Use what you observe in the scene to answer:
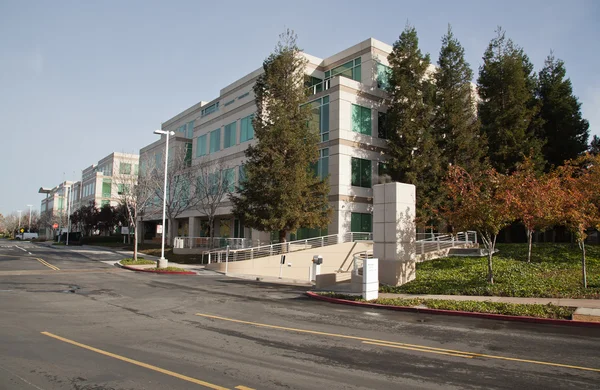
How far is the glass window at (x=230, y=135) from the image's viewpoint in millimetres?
43403

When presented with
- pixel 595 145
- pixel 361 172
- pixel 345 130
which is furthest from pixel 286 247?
pixel 595 145

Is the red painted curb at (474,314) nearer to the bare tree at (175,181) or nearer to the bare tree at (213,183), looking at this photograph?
the bare tree at (213,183)

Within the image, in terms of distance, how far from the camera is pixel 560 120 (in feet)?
113

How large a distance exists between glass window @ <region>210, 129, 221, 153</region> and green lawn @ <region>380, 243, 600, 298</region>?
29816 mm

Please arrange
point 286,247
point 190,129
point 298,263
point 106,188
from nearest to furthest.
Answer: point 298,263
point 286,247
point 190,129
point 106,188

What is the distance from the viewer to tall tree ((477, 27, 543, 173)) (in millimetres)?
31844

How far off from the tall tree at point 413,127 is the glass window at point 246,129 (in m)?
13.9

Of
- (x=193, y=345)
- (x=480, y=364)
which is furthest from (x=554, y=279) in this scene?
(x=193, y=345)

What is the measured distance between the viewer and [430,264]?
21.8 meters

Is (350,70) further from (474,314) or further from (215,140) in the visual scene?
(474,314)

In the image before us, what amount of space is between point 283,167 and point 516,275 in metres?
16.0

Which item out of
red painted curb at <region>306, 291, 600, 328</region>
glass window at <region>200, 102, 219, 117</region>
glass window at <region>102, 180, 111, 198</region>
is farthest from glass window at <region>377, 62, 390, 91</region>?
glass window at <region>102, 180, 111, 198</region>

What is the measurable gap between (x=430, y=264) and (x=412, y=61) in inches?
695

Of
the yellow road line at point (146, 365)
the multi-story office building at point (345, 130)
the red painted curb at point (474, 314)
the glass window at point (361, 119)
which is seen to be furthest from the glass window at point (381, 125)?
the yellow road line at point (146, 365)
